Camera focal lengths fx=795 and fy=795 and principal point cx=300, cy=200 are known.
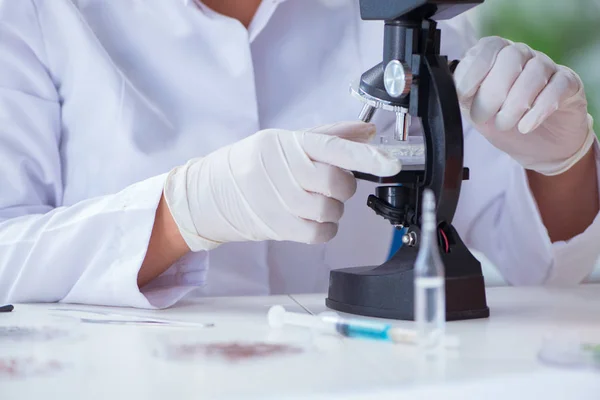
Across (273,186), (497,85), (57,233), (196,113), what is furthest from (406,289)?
(196,113)

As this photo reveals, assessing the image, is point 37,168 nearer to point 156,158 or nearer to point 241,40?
point 156,158

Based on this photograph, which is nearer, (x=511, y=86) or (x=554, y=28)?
(x=511, y=86)

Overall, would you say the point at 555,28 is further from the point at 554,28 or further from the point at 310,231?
the point at 310,231

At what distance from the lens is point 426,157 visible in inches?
42.1

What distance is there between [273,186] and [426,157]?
0.74 ft

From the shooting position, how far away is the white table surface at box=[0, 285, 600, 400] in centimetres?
70

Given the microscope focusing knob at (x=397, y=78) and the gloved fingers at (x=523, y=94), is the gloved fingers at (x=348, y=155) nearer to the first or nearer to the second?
the microscope focusing knob at (x=397, y=78)

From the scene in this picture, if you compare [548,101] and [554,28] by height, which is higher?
[554,28]

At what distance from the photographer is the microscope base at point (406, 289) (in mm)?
1062

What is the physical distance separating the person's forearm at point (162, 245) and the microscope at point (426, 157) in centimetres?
31

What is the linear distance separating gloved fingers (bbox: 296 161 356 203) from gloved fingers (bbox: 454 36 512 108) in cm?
25

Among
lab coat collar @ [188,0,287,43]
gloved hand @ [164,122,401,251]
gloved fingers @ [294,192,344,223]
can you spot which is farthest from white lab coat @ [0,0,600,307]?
gloved fingers @ [294,192,344,223]

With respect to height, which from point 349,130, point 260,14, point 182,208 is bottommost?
point 182,208

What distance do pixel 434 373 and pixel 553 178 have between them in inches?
39.1
